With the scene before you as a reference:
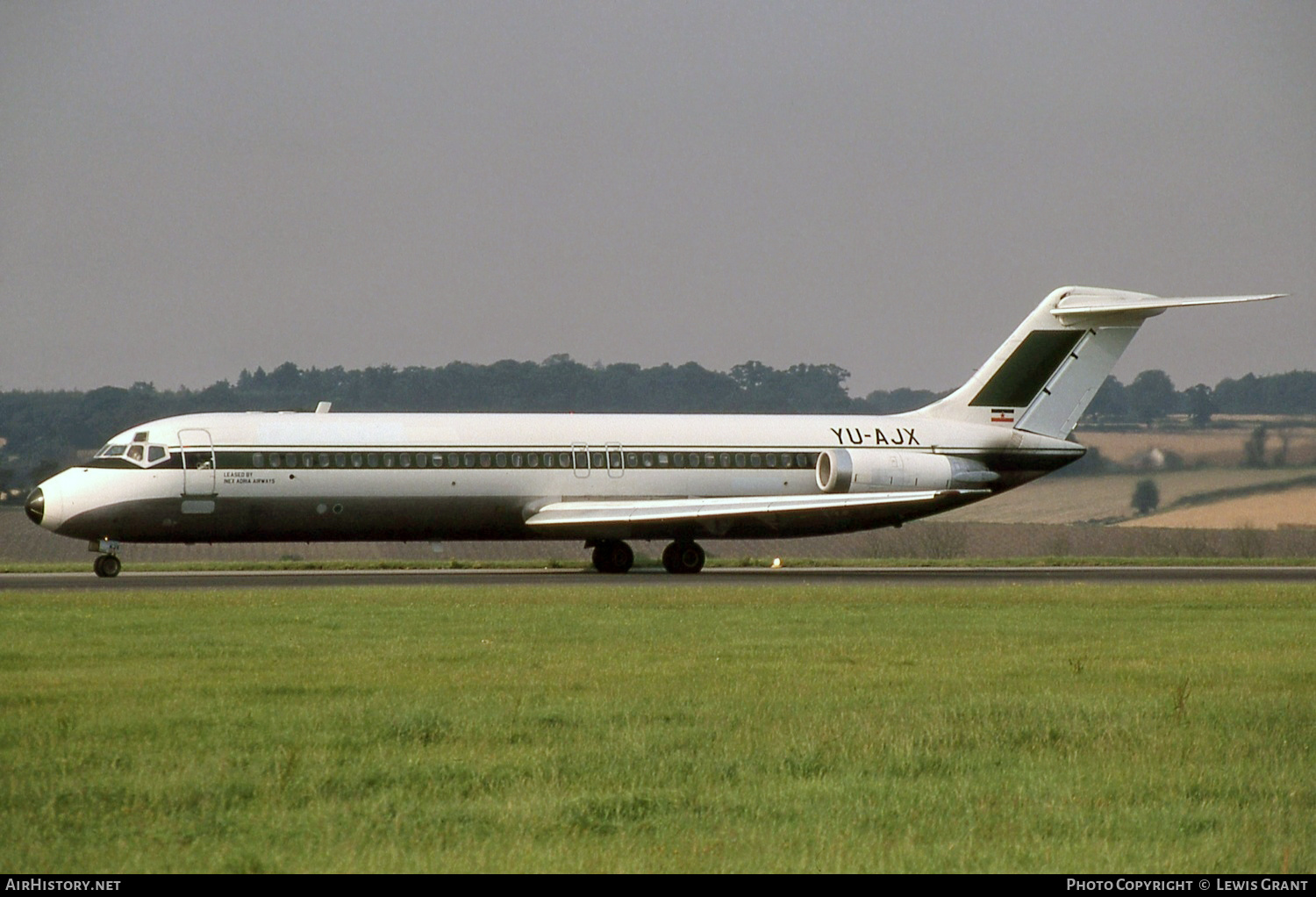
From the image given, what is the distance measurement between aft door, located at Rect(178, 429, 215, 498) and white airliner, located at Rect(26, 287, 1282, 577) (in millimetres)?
37

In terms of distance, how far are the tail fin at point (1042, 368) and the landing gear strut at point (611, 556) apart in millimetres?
8549

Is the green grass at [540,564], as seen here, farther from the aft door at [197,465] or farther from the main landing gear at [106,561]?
the aft door at [197,465]

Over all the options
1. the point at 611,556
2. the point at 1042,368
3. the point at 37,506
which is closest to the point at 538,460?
the point at 611,556

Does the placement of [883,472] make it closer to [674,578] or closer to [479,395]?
[674,578]

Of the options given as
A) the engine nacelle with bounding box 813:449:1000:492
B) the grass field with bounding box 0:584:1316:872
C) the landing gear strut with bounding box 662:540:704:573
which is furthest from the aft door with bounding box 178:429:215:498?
the engine nacelle with bounding box 813:449:1000:492

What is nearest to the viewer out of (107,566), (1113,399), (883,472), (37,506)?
(37,506)

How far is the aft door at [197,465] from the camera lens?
111ft

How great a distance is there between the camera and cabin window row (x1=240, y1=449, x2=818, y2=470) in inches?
1357

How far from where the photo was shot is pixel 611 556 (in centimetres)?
3862

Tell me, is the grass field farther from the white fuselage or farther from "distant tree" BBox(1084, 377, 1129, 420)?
"distant tree" BBox(1084, 377, 1129, 420)

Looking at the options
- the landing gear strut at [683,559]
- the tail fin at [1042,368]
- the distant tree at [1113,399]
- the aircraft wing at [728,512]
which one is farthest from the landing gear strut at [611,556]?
the distant tree at [1113,399]

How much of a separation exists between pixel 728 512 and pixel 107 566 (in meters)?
13.4
